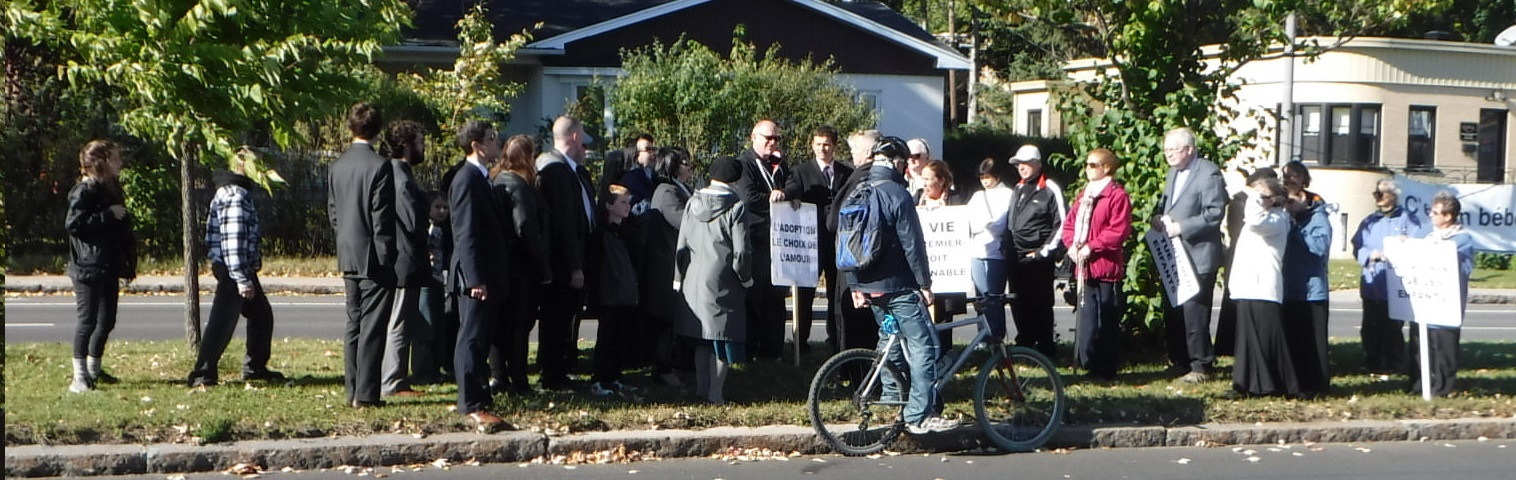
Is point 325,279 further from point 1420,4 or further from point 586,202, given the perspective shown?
point 1420,4

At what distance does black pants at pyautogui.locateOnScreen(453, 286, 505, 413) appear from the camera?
325 inches

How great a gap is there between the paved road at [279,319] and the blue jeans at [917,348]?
4.83m

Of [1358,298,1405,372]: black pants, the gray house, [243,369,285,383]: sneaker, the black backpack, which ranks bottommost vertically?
[243,369,285,383]: sneaker

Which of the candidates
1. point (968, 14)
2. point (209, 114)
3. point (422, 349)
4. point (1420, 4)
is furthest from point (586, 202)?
point (968, 14)

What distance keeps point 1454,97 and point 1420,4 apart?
74.4ft

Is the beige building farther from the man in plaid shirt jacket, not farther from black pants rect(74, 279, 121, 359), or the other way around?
black pants rect(74, 279, 121, 359)

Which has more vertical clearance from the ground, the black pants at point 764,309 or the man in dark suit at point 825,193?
the man in dark suit at point 825,193

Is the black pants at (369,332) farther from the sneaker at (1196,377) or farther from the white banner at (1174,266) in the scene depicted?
the sneaker at (1196,377)

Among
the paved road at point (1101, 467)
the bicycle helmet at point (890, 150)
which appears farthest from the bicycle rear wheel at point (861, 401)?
the bicycle helmet at point (890, 150)

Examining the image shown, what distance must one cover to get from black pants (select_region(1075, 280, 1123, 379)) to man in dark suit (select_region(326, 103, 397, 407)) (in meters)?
4.78

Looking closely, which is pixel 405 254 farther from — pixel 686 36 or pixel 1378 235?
pixel 686 36

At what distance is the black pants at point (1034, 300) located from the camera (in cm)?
1116

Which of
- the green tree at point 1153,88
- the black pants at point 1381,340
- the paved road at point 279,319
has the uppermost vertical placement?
the green tree at point 1153,88

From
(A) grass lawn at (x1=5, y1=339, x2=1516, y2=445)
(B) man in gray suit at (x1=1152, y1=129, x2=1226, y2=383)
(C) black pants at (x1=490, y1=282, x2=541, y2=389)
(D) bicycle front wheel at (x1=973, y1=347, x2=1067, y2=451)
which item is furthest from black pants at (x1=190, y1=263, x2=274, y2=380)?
(B) man in gray suit at (x1=1152, y1=129, x2=1226, y2=383)
